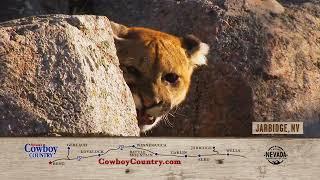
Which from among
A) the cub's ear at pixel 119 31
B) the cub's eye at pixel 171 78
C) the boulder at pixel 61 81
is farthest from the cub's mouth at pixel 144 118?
Result: the cub's ear at pixel 119 31

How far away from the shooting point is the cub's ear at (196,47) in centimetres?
733

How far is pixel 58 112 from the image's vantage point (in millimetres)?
6816

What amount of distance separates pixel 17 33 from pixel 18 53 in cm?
14

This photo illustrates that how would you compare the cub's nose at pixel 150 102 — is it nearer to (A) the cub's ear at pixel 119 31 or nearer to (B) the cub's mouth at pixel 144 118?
(B) the cub's mouth at pixel 144 118

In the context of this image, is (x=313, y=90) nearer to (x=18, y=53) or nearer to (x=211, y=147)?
(x=211, y=147)

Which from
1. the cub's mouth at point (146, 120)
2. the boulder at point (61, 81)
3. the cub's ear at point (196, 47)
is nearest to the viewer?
the boulder at point (61, 81)

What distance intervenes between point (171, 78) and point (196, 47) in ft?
0.99

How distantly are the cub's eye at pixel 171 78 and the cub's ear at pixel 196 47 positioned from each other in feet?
0.65

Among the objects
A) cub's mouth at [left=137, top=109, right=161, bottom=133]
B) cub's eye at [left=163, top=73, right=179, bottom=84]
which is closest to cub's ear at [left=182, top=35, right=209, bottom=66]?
cub's eye at [left=163, top=73, right=179, bottom=84]

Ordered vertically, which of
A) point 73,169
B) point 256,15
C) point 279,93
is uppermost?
point 256,15

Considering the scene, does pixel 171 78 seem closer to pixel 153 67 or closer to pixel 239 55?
pixel 153 67

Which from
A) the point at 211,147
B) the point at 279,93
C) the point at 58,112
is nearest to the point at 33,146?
the point at 58,112

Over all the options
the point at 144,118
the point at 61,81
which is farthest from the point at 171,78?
the point at 61,81

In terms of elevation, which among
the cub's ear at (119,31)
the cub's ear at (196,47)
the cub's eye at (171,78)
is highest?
the cub's ear at (119,31)
